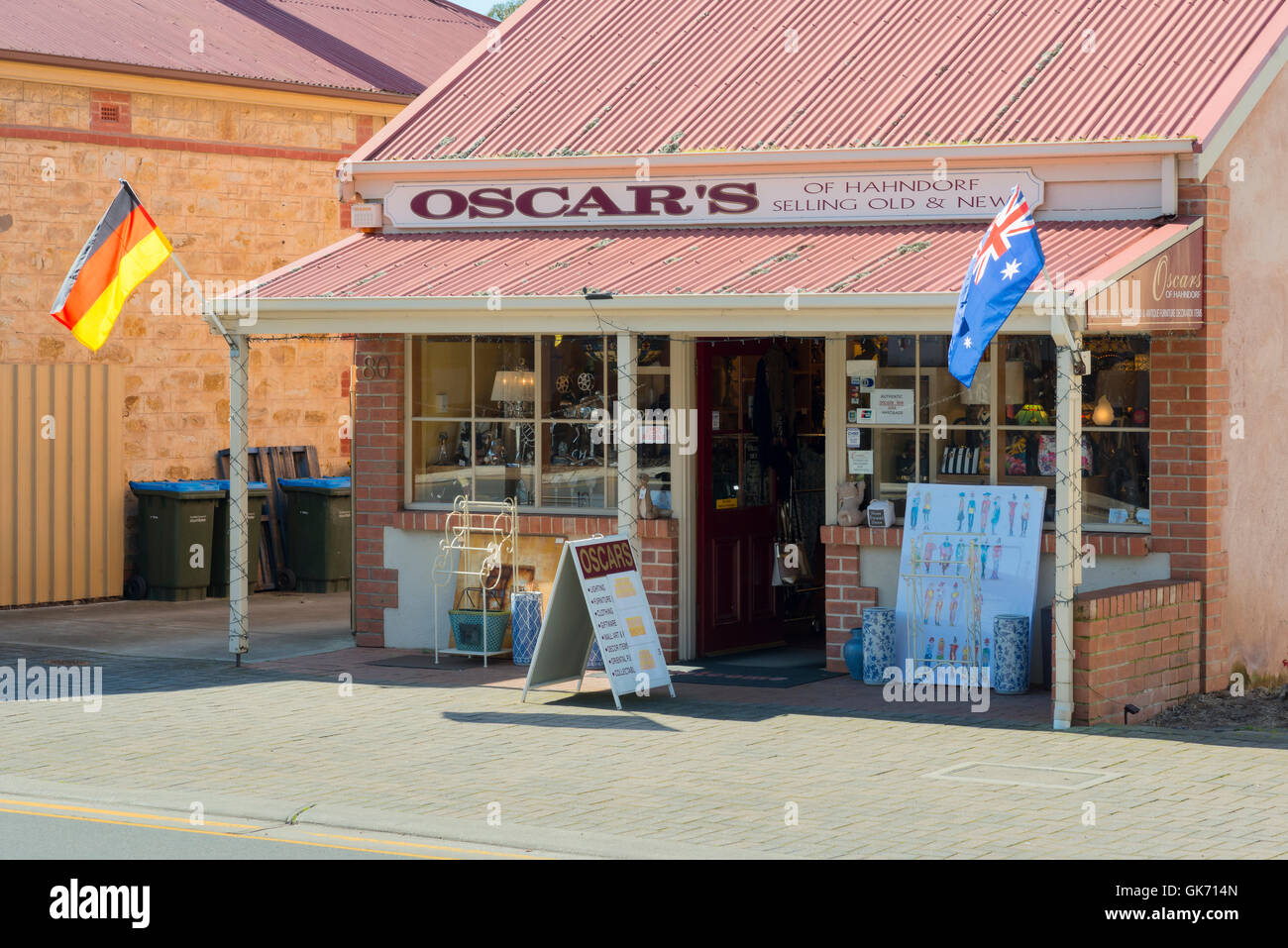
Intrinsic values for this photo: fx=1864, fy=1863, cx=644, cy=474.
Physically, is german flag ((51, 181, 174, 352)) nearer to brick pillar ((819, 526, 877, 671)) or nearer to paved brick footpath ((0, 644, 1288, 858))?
paved brick footpath ((0, 644, 1288, 858))

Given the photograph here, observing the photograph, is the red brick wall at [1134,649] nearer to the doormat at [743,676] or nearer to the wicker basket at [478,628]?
the doormat at [743,676]

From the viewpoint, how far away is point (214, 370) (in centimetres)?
1933

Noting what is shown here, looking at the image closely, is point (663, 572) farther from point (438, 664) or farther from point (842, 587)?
point (438, 664)

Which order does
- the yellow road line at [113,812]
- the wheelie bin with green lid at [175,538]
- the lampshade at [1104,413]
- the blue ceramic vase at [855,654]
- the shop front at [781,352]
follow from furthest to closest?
the wheelie bin with green lid at [175,538] < the blue ceramic vase at [855,654] < the lampshade at [1104,413] < the shop front at [781,352] < the yellow road line at [113,812]

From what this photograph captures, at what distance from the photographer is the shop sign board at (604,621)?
39.7 ft

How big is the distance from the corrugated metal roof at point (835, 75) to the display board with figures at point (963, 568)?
97.8 inches

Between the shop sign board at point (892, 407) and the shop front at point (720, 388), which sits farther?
the shop sign board at point (892, 407)

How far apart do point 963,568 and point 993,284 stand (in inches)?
106

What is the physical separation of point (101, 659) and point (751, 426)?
17.5 feet

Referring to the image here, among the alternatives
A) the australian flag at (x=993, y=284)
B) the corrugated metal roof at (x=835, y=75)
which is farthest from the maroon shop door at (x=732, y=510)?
the australian flag at (x=993, y=284)

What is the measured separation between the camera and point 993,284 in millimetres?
10664

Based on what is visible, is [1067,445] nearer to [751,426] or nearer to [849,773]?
[849,773]

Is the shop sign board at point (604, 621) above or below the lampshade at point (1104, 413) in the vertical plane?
below

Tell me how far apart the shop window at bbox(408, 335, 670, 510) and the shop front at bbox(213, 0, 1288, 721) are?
0.02 meters
